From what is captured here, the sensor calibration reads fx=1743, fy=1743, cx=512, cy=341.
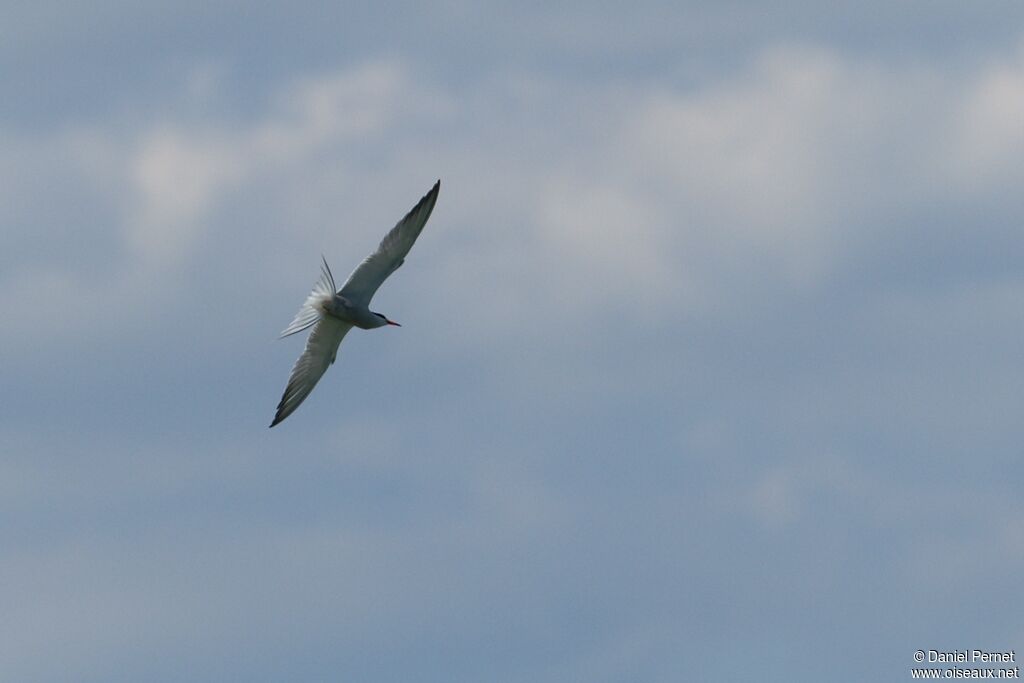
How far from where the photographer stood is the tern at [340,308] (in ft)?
127

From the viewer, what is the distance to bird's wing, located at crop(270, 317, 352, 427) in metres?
41.0

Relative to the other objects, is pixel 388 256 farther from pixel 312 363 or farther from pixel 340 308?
pixel 312 363

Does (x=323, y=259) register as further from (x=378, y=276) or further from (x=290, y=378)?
(x=290, y=378)

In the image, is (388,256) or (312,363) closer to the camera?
(388,256)

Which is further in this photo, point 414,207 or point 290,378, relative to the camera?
point 290,378

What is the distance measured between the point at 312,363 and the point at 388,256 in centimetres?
391

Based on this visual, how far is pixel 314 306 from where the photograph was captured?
40.0 metres

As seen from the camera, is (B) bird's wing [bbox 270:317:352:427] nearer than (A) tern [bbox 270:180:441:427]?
No

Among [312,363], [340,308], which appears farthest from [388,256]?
[312,363]

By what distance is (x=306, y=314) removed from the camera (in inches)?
1577

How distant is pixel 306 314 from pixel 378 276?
77.2 inches

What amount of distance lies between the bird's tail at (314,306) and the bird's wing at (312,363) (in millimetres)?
796

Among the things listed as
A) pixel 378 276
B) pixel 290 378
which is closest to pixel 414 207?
pixel 378 276

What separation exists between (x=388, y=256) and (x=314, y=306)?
2255mm
